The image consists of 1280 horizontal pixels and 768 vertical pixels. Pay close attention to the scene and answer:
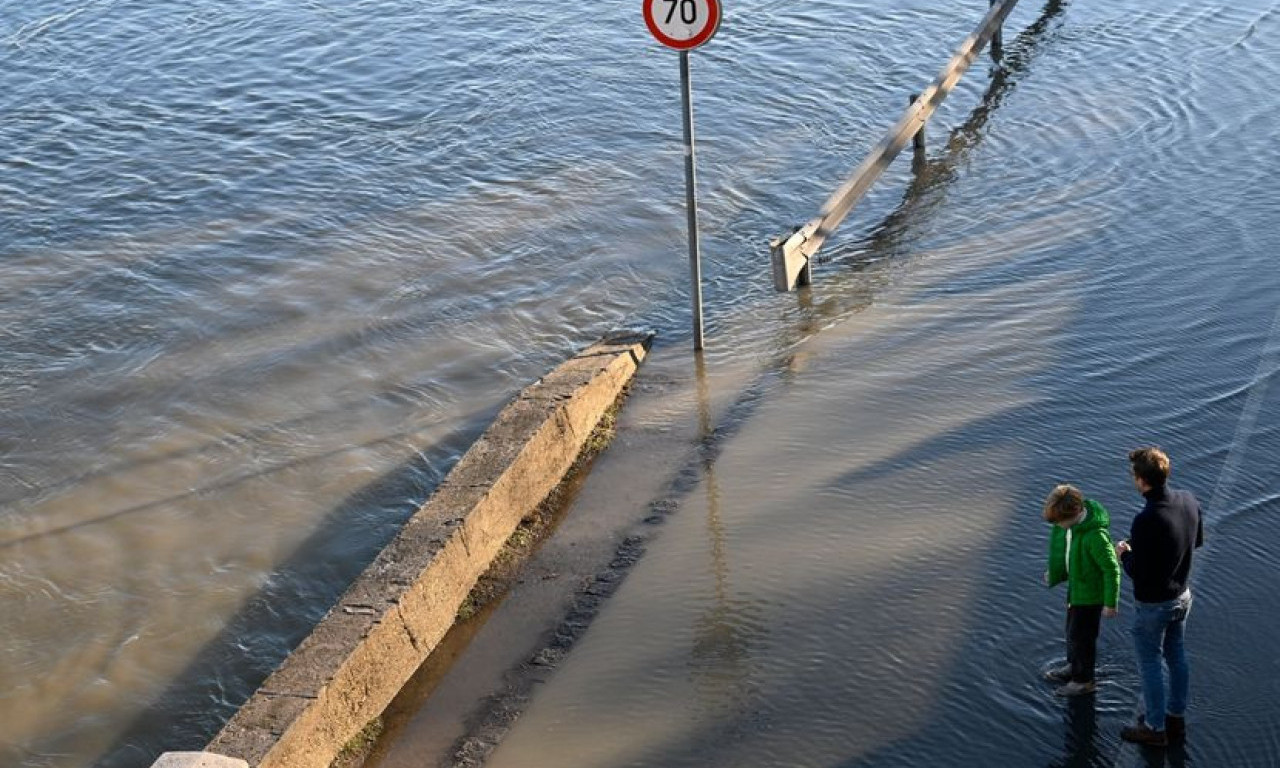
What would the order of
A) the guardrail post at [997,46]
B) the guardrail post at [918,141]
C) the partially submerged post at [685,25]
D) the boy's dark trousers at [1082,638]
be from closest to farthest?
1. the boy's dark trousers at [1082,638]
2. the partially submerged post at [685,25]
3. the guardrail post at [918,141]
4. the guardrail post at [997,46]

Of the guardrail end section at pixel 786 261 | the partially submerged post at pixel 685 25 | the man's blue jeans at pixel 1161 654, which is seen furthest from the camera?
the guardrail end section at pixel 786 261

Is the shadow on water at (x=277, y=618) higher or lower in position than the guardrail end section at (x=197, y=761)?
lower

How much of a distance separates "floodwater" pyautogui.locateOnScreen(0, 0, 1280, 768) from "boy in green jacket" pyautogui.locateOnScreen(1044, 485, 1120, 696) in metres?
0.21

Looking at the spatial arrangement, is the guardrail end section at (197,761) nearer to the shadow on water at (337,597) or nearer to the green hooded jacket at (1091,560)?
the shadow on water at (337,597)

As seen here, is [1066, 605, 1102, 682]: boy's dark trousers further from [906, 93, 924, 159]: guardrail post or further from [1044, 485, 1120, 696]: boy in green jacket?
[906, 93, 924, 159]: guardrail post

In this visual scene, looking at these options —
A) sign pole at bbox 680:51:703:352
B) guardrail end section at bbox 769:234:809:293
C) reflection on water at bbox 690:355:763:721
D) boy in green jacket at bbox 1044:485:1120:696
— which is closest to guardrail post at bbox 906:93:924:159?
guardrail end section at bbox 769:234:809:293

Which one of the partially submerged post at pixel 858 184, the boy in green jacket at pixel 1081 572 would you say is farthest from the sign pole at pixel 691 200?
the boy in green jacket at pixel 1081 572

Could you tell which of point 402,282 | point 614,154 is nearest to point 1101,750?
point 402,282

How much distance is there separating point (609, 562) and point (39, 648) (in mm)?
3057

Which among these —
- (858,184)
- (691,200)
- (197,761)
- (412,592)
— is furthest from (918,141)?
(197,761)

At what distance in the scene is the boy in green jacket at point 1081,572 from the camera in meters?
6.59

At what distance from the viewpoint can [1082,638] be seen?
6.78 metres

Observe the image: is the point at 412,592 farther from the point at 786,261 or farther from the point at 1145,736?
the point at 786,261

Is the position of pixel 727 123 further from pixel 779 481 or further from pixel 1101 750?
pixel 1101 750
